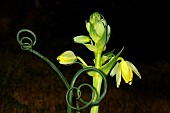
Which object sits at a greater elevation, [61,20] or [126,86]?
[61,20]

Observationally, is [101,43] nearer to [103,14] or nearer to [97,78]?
Result: [97,78]

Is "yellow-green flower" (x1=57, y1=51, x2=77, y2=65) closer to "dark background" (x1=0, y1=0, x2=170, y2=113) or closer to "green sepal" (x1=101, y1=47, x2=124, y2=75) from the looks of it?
"green sepal" (x1=101, y1=47, x2=124, y2=75)

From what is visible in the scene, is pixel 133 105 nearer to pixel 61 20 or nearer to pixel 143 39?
pixel 143 39

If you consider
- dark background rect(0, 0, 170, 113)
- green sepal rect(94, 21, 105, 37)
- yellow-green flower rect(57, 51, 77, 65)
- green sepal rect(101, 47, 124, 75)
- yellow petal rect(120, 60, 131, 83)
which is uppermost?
dark background rect(0, 0, 170, 113)

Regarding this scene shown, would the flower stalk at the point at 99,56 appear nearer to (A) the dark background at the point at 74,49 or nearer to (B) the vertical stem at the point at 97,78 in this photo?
(B) the vertical stem at the point at 97,78

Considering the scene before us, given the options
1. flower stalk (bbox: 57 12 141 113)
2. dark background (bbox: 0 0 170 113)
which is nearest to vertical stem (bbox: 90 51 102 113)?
flower stalk (bbox: 57 12 141 113)

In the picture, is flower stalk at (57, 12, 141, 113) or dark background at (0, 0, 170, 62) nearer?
flower stalk at (57, 12, 141, 113)

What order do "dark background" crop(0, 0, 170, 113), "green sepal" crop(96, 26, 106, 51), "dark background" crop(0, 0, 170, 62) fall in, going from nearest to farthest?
"green sepal" crop(96, 26, 106, 51)
"dark background" crop(0, 0, 170, 113)
"dark background" crop(0, 0, 170, 62)

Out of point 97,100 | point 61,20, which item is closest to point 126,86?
point 97,100
